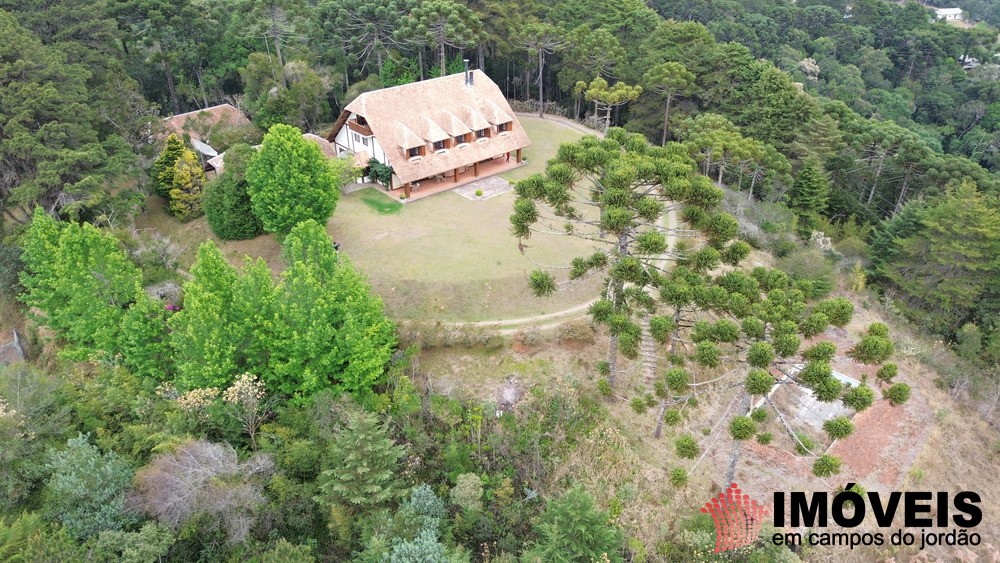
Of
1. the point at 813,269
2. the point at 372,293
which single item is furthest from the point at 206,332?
the point at 813,269

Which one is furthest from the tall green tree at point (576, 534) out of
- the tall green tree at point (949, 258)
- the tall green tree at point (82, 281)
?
the tall green tree at point (949, 258)

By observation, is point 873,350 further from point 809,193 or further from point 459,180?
point 459,180

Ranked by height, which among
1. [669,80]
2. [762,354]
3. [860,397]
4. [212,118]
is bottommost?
[860,397]

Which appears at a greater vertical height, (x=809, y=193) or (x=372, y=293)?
(x=809, y=193)

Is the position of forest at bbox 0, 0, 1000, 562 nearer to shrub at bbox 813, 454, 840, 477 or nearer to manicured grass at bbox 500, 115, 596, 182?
shrub at bbox 813, 454, 840, 477

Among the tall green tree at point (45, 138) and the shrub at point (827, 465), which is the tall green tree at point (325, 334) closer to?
the shrub at point (827, 465)

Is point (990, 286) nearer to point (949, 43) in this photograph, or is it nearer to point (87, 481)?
point (87, 481)
